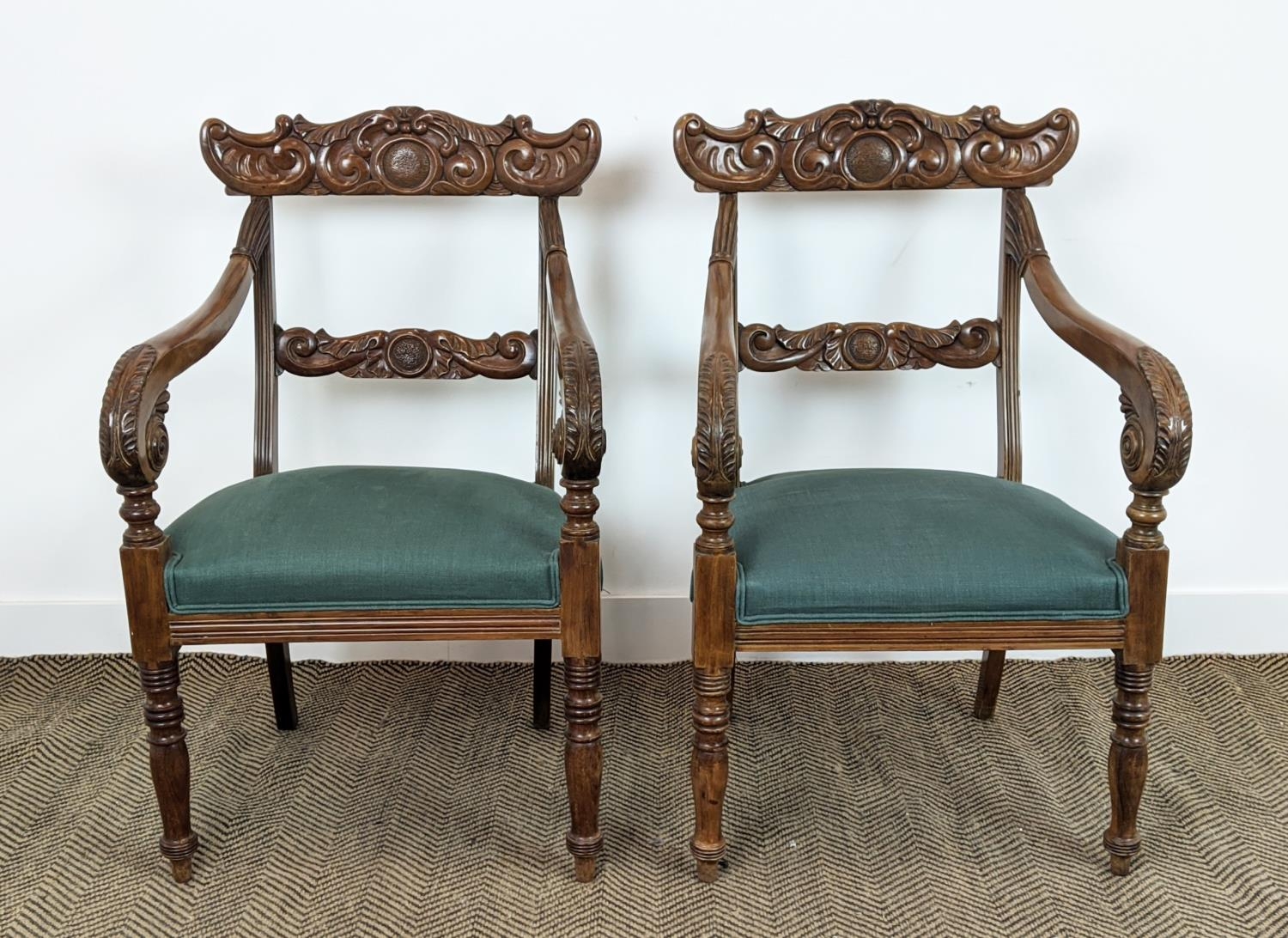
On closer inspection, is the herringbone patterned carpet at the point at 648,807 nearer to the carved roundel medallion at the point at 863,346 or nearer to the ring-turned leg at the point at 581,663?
the ring-turned leg at the point at 581,663

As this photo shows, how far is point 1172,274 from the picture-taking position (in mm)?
2357

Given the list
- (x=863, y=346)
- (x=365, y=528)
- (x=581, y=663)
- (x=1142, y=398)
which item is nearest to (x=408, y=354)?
(x=365, y=528)

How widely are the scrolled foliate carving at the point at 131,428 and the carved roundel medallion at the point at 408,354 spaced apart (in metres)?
0.46

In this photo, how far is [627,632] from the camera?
2.51 meters

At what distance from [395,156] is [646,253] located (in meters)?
0.57

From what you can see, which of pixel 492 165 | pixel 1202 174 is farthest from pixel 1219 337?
pixel 492 165

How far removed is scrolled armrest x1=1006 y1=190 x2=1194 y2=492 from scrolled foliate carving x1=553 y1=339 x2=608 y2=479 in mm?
718

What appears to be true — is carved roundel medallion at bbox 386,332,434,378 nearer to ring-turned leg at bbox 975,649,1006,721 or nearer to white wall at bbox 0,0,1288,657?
white wall at bbox 0,0,1288,657

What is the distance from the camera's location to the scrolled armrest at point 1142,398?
A: 1.56 meters

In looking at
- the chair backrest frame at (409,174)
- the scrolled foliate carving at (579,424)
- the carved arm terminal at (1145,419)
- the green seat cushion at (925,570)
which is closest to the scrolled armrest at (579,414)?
the scrolled foliate carving at (579,424)

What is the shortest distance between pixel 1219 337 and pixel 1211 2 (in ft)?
2.11

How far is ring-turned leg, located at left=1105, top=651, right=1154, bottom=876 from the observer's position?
1.68m

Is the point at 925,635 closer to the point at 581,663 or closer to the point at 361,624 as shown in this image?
the point at 581,663

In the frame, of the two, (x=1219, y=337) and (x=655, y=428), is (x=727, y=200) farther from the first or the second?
(x=1219, y=337)
